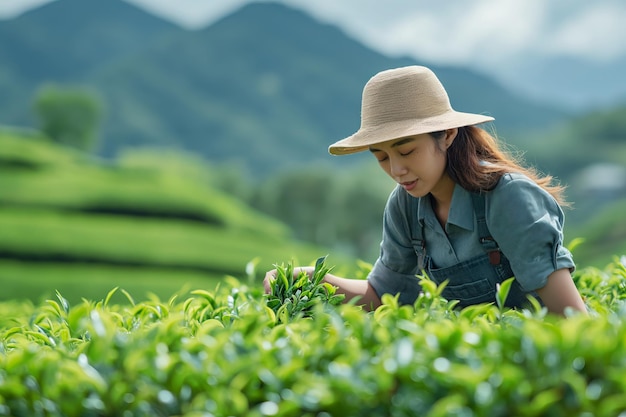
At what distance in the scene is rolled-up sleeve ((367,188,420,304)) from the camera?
2.45m

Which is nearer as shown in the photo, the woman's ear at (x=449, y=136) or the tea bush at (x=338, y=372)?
the tea bush at (x=338, y=372)

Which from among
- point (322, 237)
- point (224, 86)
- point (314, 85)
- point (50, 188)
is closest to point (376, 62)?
point (314, 85)

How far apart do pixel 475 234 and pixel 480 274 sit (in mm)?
131

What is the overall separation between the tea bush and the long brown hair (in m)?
0.71

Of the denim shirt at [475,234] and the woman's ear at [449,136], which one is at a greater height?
the woman's ear at [449,136]

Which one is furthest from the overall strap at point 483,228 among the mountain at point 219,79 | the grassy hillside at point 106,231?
the mountain at point 219,79

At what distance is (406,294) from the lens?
8.52 feet

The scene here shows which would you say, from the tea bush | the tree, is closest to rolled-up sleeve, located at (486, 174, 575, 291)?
the tea bush

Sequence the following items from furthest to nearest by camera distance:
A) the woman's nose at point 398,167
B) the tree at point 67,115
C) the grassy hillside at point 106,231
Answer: the tree at point 67,115 → the grassy hillside at point 106,231 → the woman's nose at point 398,167

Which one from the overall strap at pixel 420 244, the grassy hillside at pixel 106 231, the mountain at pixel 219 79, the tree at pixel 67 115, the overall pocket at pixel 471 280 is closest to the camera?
the overall pocket at pixel 471 280

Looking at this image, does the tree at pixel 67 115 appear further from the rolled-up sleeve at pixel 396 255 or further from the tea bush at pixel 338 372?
the tea bush at pixel 338 372

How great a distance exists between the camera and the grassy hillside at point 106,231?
12.2 metres

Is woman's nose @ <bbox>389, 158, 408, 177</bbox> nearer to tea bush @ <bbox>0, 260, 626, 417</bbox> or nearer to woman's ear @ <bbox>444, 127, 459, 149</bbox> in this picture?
woman's ear @ <bbox>444, 127, 459, 149</bbox>

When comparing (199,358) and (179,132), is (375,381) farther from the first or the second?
(179,132)
